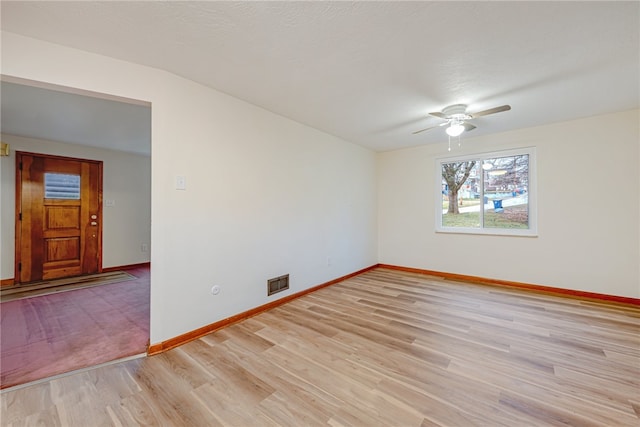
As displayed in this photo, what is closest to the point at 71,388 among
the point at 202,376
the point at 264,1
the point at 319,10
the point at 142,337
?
the point at 142,337

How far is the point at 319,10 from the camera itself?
4.97 ft

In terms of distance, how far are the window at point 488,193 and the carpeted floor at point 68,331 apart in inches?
188

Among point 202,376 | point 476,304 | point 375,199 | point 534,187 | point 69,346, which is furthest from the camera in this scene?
point 375,199

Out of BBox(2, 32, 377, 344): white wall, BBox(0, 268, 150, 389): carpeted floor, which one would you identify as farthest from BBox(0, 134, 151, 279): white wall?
BBox(2, 32, 377, 344): white wall

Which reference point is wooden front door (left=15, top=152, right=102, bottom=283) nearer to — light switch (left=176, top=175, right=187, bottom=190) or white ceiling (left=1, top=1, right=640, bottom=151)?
white ceiling (left=1, top=1, right=640, bottom=151)

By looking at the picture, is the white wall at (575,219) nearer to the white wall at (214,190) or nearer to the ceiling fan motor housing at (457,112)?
the ceiling fan motor housing at (457,112)

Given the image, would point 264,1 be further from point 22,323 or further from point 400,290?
point 22,323

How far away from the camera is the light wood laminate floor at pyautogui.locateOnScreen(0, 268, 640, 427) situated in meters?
1.47

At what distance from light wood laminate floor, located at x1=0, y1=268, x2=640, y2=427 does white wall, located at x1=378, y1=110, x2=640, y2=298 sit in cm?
68

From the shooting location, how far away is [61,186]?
176 inches

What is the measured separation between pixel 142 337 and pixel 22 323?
151 centimetres

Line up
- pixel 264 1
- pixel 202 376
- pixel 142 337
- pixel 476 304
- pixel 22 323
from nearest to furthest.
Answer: pixel 264 1
pixel 202 376
pixel 142 337
pixel 22 323
pixel 476 304

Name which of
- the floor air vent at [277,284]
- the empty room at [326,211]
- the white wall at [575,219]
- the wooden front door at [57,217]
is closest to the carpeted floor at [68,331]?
the empty room at [326,211]

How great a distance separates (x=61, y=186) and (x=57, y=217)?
56cm
